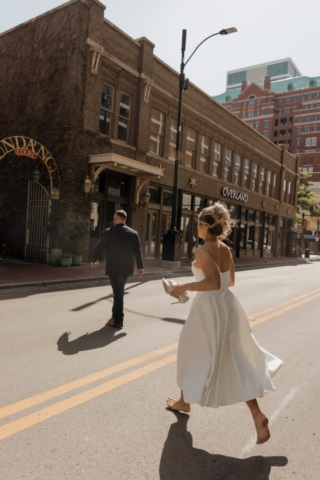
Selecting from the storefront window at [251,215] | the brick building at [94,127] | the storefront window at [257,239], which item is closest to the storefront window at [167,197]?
the brick building at [94,127]

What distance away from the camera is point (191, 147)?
22.5 meters

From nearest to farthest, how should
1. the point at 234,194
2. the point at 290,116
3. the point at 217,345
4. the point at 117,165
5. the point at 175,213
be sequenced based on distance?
1. the point at 217,345
2. the point at 117,165
3. the point at 175,213
4. the point at 234,194
5. the point at 290,116

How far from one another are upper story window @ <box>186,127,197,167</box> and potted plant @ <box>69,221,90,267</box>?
9.94 metres

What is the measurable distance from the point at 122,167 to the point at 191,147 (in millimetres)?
8008

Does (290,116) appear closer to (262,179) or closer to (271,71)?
(271,71)

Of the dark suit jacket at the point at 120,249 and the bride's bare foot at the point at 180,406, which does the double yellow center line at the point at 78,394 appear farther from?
the dark suit jacket at the point at 120,249

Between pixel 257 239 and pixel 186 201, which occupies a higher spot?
pixel 186 201

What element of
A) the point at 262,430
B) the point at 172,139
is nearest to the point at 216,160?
the point at 172,139

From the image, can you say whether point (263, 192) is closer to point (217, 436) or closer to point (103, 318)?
point (103, 318)

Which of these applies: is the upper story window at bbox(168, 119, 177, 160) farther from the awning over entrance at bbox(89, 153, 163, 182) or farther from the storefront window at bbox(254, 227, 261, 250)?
the storefront window at bbox(254, 227, 261, 250)

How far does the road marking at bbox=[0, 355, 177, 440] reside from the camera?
9.25 ft

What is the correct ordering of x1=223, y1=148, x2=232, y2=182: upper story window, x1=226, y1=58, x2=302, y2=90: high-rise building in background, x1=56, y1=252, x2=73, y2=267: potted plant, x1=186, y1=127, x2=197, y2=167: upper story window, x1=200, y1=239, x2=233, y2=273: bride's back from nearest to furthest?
x1=200, y1=239, x2=233, y2=273: bride's back, x1=56, y1=252, x2=73, y2=267: potted plant, x1=186, y1=127, x2=197, y2=167: upper story window, x1=223, y1=148, x2=232, y2=182: upper story window, x1=226, y1=58, x2=302, y2=90: high-rise building in background

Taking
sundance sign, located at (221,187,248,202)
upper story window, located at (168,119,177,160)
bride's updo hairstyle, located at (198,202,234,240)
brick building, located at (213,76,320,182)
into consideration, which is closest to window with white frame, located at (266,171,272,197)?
sundance sign, located at (221,187,248,202)

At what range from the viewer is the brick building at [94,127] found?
1489 centimetres
